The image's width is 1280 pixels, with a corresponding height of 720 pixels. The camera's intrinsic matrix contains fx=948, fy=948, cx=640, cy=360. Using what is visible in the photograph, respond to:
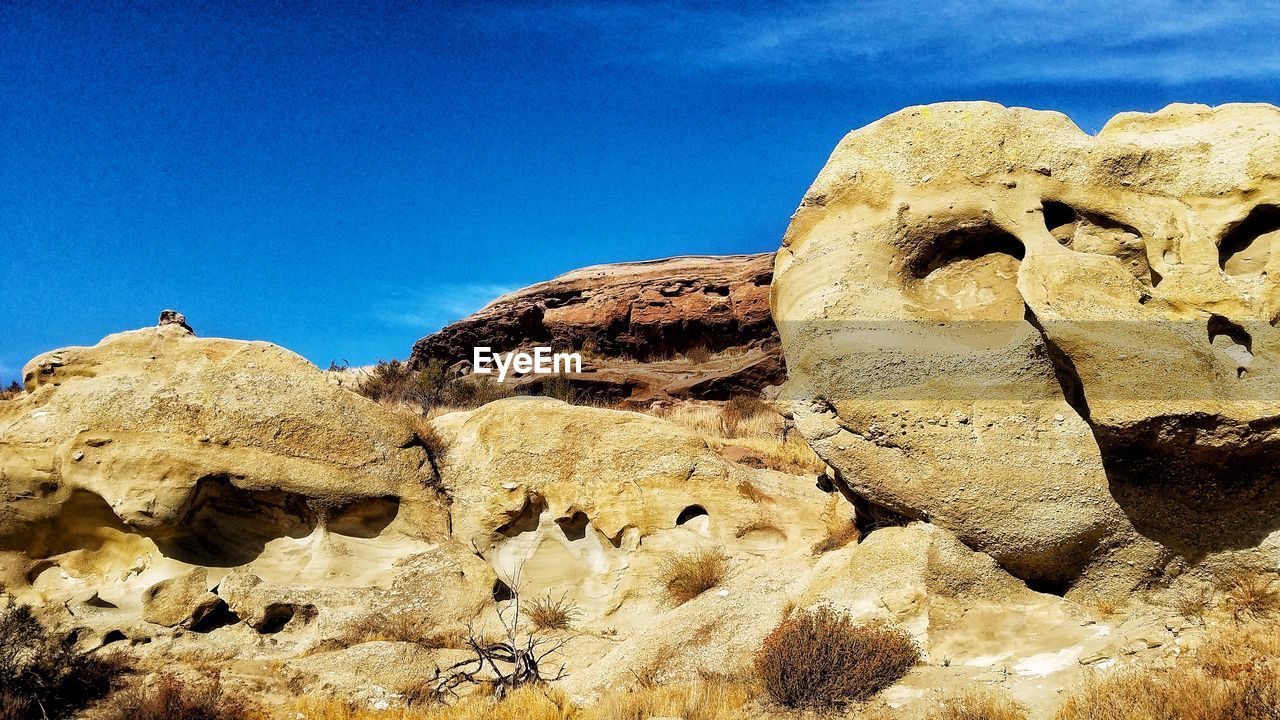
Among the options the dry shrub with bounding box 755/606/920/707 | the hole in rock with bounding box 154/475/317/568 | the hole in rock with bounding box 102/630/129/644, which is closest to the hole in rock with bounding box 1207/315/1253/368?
the dry shrub with bounding box 755/606/920/707

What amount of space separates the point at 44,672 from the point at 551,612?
3920 mm

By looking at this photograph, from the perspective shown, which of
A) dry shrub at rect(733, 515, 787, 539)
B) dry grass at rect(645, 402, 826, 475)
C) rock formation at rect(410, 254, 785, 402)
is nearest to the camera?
dry shrub at rect(733, 515, 787, 539)

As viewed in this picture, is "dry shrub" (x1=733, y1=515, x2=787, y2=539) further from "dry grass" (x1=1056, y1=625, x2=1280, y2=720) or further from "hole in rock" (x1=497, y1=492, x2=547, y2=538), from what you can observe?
"dry grass" (x1=1056, y1=625, x2=1280, y2=720)

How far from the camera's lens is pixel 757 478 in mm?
9945

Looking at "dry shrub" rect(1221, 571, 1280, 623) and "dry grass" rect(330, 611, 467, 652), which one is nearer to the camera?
"dry shrub" rect(1221, 571, 1280, 623)

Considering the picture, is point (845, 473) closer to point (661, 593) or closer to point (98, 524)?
point (661, 593)

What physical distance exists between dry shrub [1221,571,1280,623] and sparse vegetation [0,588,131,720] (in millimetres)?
7856

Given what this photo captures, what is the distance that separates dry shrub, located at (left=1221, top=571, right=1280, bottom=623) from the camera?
5992 millimetres

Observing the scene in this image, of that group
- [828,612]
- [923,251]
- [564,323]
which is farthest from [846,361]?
[564,323]

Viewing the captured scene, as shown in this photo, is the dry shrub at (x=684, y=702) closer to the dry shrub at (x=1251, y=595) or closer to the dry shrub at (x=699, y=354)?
the dry shrub at (x=1251, y=595)

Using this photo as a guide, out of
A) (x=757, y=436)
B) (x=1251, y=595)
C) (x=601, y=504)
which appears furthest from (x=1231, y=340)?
(x=757, y=436)

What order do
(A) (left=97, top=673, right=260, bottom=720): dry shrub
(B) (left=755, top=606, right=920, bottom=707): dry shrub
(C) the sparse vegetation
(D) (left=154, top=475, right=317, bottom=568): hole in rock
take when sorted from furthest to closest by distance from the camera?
(D) (left=154, top=475, right=317, bottom=568): hole in rock < (C) the sparse vegetation < (A) (left=97, top=673, right=260, bottom=720): dry shrub < (B) (left=755, top=606, right=920, bottom=707): dry shrub

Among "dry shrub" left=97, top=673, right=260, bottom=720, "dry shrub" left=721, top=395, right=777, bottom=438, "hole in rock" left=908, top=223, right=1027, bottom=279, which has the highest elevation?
"hole in rock" left=908, top=223, right=1027, bottom=279

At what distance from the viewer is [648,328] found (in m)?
27.3
